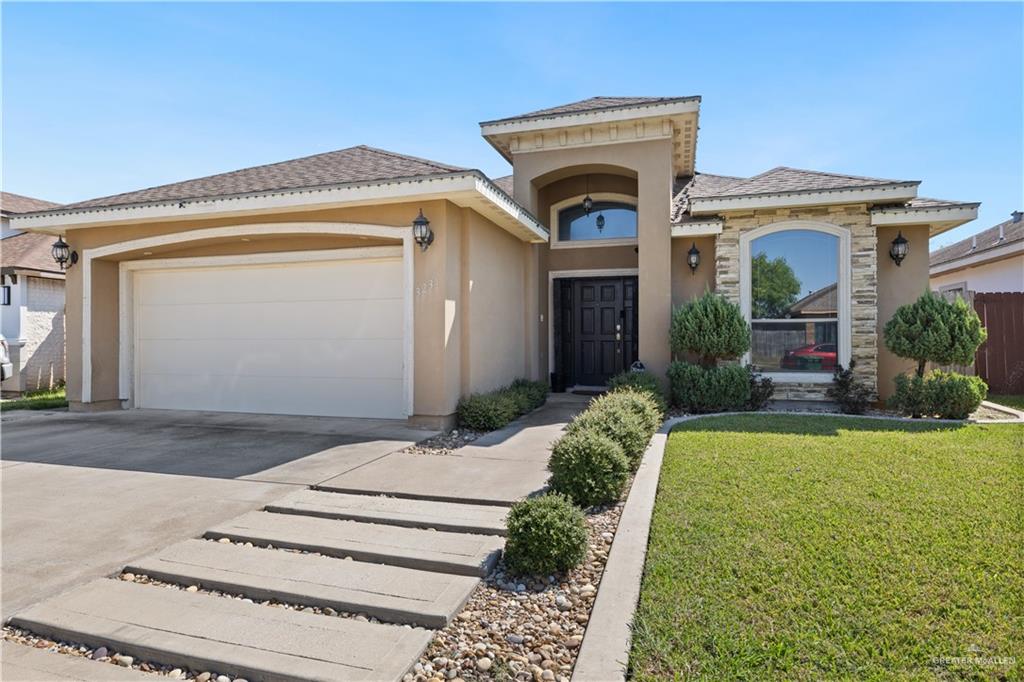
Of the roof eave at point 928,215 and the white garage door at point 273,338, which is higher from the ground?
the roof eave at point 928,215

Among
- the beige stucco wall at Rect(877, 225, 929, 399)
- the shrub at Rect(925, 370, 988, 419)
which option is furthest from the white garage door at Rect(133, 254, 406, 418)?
the beige stucco wall at Rect(877, 225, 929, 399)

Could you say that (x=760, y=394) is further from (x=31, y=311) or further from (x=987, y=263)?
(x=31, y=311)

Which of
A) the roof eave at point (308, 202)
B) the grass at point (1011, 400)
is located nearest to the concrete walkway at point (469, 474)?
the roof eave at point (308, 202)

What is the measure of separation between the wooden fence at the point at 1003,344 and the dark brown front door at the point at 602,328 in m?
7.44

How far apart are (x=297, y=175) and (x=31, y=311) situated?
8.76 metres

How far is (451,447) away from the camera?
6793mm

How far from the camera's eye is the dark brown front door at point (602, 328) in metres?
11.3

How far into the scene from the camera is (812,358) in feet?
31.6

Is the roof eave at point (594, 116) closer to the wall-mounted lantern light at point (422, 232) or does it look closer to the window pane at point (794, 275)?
the window pane at point (794, 275)

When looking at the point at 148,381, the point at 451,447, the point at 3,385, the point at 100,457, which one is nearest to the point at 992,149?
the point at 451,447

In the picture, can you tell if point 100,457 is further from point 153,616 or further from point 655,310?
point 655,310

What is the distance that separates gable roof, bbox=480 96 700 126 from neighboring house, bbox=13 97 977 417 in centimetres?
5

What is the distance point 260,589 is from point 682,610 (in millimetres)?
2362

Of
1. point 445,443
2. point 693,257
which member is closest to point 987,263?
point 693,257
